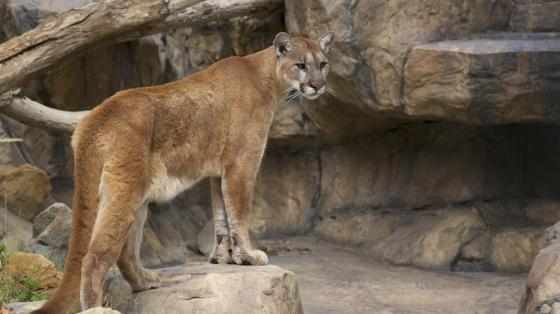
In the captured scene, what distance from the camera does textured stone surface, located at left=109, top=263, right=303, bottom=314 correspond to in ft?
19.8

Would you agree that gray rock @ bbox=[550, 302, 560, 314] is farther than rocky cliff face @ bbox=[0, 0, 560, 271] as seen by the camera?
No

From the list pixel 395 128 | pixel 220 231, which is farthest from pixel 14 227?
pixel 395 128

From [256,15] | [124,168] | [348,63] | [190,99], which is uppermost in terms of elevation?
[256,15]

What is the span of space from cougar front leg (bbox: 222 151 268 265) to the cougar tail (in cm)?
133

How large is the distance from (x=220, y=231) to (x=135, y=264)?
948mm

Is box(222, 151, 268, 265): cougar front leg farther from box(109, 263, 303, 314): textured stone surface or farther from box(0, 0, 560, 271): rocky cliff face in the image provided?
box(0, 0, 560, 271): rocky cliff face

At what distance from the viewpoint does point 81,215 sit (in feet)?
18.2

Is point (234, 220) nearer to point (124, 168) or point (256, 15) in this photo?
point (124, 168)

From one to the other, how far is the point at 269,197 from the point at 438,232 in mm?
2211

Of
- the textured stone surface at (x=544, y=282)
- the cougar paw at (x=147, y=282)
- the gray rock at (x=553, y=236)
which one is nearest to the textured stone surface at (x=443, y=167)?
the gray rock at (x=553, y=236)

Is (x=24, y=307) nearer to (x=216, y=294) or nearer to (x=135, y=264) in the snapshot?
(x=135, y=264)

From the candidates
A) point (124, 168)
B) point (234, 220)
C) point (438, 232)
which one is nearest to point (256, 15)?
point (438, 232)

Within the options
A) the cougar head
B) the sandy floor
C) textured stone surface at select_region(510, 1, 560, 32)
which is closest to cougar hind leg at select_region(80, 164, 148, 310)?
the cougar head

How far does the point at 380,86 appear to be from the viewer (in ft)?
28.4
